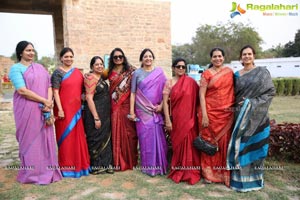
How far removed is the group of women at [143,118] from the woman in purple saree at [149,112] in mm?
13

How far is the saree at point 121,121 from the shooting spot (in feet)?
11.3

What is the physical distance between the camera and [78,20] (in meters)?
7.98

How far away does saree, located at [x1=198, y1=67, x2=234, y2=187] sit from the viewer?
2971mm

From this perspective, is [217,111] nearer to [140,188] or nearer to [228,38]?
[140,188]

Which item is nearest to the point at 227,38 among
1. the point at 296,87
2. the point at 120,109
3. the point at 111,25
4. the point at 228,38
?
the point at 228,38

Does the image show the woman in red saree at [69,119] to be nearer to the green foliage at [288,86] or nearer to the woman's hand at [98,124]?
the woman's hand at [98,124]

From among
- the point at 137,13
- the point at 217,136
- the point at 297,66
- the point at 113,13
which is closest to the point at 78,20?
the point at 113,13

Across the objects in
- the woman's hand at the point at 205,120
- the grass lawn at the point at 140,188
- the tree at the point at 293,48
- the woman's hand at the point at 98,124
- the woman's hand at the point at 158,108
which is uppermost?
the tree at the point at 293,48

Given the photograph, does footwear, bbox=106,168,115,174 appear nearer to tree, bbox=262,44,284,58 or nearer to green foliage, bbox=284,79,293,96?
green foliage, bbox=284,79,293,96

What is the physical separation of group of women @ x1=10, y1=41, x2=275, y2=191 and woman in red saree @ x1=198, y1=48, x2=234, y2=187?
0.4 inches

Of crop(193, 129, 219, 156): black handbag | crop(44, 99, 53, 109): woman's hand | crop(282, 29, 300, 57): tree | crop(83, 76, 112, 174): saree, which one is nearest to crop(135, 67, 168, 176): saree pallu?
crop(83, 76, 112, 174): saree

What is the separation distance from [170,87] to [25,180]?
6.90ft

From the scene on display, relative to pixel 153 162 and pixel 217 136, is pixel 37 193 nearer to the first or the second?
pixel 153 162

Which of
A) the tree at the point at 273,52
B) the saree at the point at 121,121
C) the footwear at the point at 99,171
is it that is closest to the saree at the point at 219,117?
the saree at the point at 121,121
